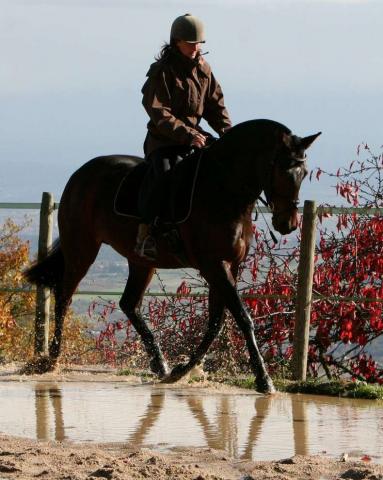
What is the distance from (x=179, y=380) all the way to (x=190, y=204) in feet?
4.87

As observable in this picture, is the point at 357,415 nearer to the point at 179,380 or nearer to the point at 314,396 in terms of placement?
the point at 314,396

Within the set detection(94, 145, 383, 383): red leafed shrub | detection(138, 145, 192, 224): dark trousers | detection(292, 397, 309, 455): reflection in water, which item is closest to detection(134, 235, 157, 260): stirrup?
detection(138, 145, 192, 224): dark trousers

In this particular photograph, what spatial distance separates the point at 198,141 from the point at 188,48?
0.73m

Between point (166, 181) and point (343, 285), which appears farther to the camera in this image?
point (343, 285)

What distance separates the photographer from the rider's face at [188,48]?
9.73 metres

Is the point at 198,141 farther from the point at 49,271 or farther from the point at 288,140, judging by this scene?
the point at 49,271

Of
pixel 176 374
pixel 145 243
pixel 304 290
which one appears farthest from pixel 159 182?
pixel 304 290

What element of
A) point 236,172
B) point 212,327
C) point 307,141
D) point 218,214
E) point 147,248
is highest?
point 307,141

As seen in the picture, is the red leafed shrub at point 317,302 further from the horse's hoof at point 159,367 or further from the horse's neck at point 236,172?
the horse's neck at point 236,172

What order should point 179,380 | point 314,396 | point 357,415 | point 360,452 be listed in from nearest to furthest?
1. point 360,452
2. point 357,415
3. point 314,396
4. point 179,380

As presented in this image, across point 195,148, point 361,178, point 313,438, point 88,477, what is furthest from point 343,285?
point 88,477

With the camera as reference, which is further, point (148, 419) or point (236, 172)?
point (236, 172)

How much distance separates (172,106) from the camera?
32.5 feet

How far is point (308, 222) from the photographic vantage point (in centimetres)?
1054
